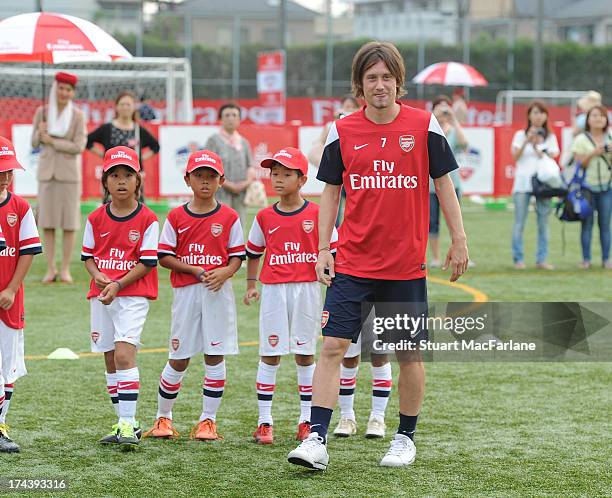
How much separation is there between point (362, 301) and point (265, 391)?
1066mm

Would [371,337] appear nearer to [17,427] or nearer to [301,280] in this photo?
[301,280]

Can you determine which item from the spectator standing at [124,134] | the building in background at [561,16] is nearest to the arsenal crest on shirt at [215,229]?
the spectator standing at [124,134]

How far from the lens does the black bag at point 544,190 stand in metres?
14.8

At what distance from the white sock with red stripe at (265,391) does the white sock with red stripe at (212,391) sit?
Result: 23 cm

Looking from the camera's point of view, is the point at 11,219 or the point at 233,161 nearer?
the point at 11,219

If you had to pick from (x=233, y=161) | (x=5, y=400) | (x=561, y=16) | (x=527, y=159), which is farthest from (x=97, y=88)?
(x=561, y=16)

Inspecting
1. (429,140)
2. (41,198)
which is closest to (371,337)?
(429,140)

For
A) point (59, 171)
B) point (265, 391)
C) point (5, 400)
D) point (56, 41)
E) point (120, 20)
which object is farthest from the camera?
point (120, 20)

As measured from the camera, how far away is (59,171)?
44.2ft

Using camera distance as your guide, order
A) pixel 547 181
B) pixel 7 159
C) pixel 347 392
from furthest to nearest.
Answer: pixel 547 181 < pixel 347 392 < pixel 7 159

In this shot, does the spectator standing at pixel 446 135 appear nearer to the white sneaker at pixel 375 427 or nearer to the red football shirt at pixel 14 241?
the white sneaker at pixel 375 427

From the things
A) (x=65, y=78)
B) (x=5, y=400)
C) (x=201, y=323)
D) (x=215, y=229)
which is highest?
(x=65, y=78)

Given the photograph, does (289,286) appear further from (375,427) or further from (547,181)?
(547,181)

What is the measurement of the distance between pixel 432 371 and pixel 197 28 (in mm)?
34195
